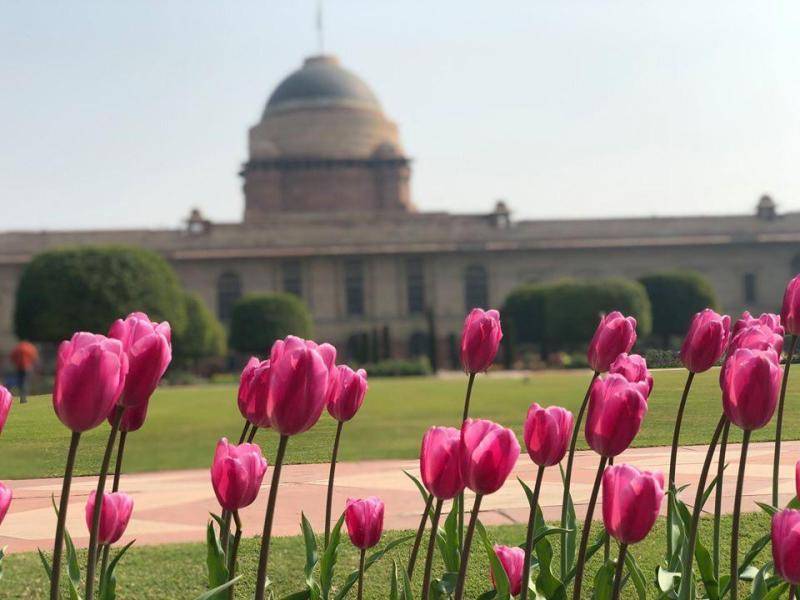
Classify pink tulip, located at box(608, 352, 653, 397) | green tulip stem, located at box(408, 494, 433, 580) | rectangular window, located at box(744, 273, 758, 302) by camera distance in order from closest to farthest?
green tulip stem, located at box(408, 494, 433, 580), pink tulip, located at box(608, 352, 653, 397), rectangular window, located at box(744, 273, 758, 302)

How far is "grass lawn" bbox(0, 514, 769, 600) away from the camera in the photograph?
2896 millimetres

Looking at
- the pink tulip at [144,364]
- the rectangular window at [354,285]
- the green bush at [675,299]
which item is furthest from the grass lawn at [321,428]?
the rectangular window at [354,285]

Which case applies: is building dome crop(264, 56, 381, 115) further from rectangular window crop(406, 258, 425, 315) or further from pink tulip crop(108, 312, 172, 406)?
pink tulip crop(108, 312, 172, 406)

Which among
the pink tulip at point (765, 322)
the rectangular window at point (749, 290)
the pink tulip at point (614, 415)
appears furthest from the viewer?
the rectangular window at point (749, 290)

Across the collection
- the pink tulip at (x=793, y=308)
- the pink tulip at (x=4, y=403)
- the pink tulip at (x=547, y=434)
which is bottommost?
the pink tulip at (x=547, y=434)

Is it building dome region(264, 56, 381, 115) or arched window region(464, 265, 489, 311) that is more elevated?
building dome region(264, 56, 381, 115)

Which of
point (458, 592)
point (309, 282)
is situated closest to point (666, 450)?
point (458, 592)

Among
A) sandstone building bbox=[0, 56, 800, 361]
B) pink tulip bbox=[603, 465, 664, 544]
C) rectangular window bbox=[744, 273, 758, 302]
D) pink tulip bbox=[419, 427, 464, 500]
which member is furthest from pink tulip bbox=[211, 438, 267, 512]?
rectangular window bbox=[744, 273, 758, 302]

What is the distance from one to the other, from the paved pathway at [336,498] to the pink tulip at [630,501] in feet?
3.14

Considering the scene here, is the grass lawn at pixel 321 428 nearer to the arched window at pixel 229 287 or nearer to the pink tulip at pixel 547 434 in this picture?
the pink tulip at pixel 547 434

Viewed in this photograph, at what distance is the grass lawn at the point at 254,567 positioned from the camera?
2896 mm

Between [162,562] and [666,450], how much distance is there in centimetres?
190

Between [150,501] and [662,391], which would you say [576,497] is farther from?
[150,501]

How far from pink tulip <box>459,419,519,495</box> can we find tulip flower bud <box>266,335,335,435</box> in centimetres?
23
